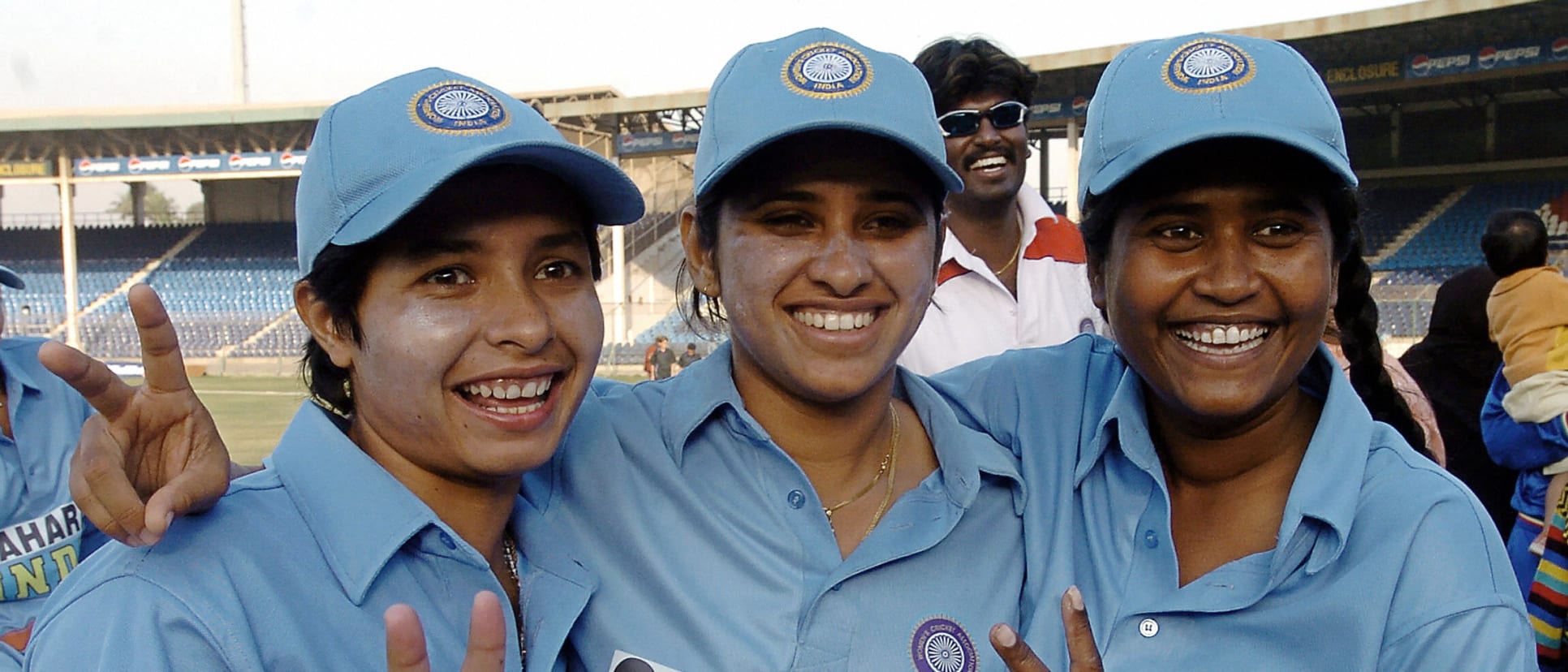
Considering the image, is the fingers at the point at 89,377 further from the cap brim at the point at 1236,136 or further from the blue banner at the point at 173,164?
the blue banner at the point at 173,164

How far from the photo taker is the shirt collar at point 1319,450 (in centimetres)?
166

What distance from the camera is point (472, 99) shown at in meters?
1.79

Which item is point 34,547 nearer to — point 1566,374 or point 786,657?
point 786,657

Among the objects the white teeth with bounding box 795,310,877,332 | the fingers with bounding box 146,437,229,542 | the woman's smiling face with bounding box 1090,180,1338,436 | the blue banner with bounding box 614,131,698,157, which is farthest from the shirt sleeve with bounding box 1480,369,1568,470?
the blue banner with bounding box 614,131,698,157

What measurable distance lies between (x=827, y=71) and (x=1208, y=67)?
663 millimetres

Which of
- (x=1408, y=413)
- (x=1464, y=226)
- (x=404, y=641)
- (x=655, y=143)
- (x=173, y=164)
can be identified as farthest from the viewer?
(x=173, y=164)

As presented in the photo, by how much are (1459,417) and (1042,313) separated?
292 cm

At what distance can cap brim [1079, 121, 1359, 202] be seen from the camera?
5.63 feet

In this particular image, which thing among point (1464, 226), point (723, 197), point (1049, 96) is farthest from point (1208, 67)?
point (1464, 226)

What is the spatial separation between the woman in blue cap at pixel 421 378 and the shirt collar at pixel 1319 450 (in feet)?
3.22

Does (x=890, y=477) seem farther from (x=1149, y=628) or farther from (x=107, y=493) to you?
(x=107, y=493)

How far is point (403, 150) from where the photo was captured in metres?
1.69

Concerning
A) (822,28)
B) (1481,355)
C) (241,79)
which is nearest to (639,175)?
(241,79)

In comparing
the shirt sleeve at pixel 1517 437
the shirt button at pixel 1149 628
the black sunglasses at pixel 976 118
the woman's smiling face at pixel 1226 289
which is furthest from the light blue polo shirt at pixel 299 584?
the shirt sleeve at pixel 1517 437
